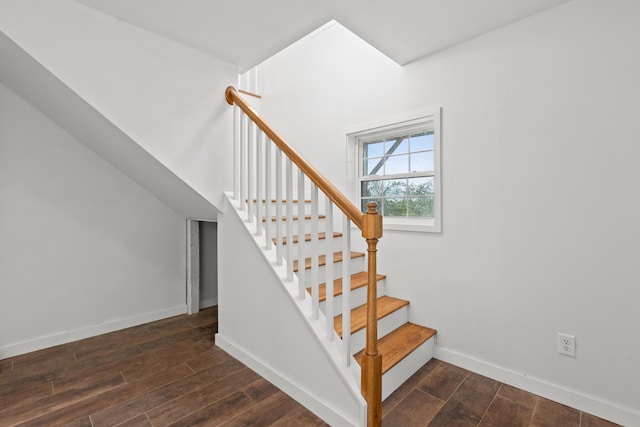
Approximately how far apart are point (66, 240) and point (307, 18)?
2.52 meters

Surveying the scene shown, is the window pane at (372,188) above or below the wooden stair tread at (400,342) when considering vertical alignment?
above

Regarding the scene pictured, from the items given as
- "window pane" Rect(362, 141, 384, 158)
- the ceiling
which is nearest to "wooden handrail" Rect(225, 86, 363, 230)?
the ceiling

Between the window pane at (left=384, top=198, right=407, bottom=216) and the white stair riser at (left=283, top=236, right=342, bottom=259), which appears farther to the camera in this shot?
the window pane at (left=384, top=198, right=407, bottom=216)

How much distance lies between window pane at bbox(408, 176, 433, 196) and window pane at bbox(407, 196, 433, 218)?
0.04 meters

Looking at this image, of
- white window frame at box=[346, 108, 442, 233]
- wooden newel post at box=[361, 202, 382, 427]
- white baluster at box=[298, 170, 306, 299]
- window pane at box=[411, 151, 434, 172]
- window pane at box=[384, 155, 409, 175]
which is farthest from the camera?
window pane at box=[384, 155, 409, 175]

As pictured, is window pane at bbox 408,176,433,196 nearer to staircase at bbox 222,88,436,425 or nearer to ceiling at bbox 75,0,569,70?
staircase at bbox 222,88,436,425

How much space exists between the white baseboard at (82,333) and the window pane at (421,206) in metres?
2.50

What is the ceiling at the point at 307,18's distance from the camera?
5.79ft

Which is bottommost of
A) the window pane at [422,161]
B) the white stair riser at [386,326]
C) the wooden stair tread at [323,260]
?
the white stair riser at [386,326]

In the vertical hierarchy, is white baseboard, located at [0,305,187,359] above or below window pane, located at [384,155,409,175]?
below

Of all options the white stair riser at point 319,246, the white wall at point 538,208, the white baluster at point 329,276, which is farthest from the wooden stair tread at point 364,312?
the white stair riser at point 319,246

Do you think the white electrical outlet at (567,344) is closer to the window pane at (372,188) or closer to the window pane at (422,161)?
the window pane at (422,161)

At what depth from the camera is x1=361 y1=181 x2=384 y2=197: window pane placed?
2742 mm

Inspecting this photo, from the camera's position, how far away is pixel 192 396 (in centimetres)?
181
